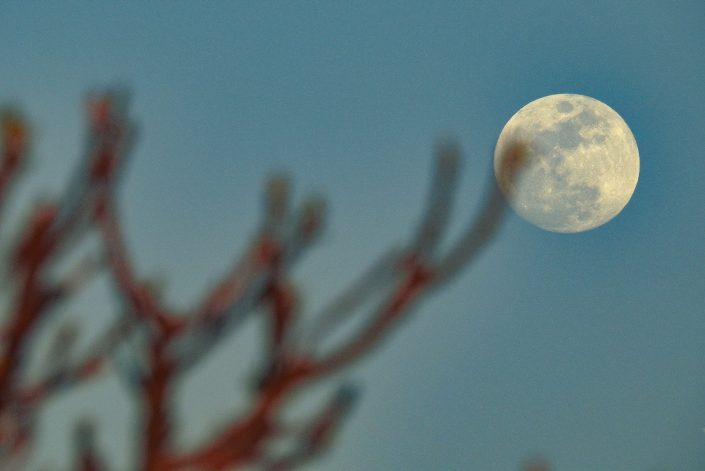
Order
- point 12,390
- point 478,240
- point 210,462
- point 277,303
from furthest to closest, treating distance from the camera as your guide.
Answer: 1. point 12,390
2. point 210,462
3. point 277,303
4. point 478,240

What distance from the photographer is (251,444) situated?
76.1 inches

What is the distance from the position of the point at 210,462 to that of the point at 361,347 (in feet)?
1.86

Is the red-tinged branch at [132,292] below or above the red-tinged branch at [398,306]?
above

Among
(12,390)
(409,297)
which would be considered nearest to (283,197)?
(409,297)

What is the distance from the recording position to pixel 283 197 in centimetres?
183

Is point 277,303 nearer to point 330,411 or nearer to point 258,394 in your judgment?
point 258,394

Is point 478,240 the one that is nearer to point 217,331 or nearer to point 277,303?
point 277,303

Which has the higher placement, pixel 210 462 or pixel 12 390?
pixel 12 390

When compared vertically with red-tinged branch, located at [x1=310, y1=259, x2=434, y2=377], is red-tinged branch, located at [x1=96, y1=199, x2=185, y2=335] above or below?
above

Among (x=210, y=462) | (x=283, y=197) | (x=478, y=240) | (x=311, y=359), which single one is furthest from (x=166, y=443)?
(x=478, y=240)

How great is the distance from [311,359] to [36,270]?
2.89 feet

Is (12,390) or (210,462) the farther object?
(12,390)

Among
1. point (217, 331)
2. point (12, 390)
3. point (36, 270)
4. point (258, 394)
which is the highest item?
point (36, 270)

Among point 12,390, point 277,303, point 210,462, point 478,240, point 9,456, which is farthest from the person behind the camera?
point 9,456
